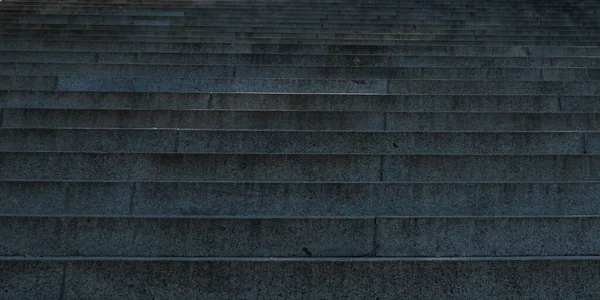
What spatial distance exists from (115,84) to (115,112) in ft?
3.58

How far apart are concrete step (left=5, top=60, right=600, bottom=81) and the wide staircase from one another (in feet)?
0.07

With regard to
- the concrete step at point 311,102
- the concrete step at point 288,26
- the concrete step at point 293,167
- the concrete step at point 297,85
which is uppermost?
the concrete step at point 288,26

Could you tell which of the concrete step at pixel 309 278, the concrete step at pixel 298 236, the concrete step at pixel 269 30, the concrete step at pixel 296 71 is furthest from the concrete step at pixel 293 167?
the concrete step at pixel 269 30

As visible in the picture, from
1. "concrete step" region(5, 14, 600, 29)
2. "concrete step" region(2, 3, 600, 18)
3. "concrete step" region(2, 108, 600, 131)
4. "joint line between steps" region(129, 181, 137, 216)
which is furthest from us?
"concrete step" region(2, 3, 600, 18)

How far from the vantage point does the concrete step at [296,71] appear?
5.71 m

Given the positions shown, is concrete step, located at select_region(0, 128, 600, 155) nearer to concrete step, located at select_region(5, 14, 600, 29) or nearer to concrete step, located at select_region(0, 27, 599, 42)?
concrete step, located at select_region(0, 27, 599, 42)

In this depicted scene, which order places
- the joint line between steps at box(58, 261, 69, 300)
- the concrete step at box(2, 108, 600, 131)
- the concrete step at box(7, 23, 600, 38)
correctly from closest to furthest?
the joint line between steps at box(58, 261, 69, 300) → the concrete step at box(2, 108, 600, 131) → the concrete step at box(7, 23, 600, 38)

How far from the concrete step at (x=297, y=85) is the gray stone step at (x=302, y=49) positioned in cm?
114

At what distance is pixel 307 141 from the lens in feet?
13.5

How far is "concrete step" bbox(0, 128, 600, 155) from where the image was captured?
4066mm

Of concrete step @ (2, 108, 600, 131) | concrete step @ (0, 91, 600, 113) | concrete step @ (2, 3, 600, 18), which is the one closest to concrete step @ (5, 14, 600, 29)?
concrete step @ (2, 3, 600, 18)

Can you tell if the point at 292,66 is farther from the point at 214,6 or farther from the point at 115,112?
the point at 214,6

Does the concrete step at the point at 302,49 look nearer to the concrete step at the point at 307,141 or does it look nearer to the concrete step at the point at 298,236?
the concrete step at the point at 307,141

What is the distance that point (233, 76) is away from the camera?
5727mm
